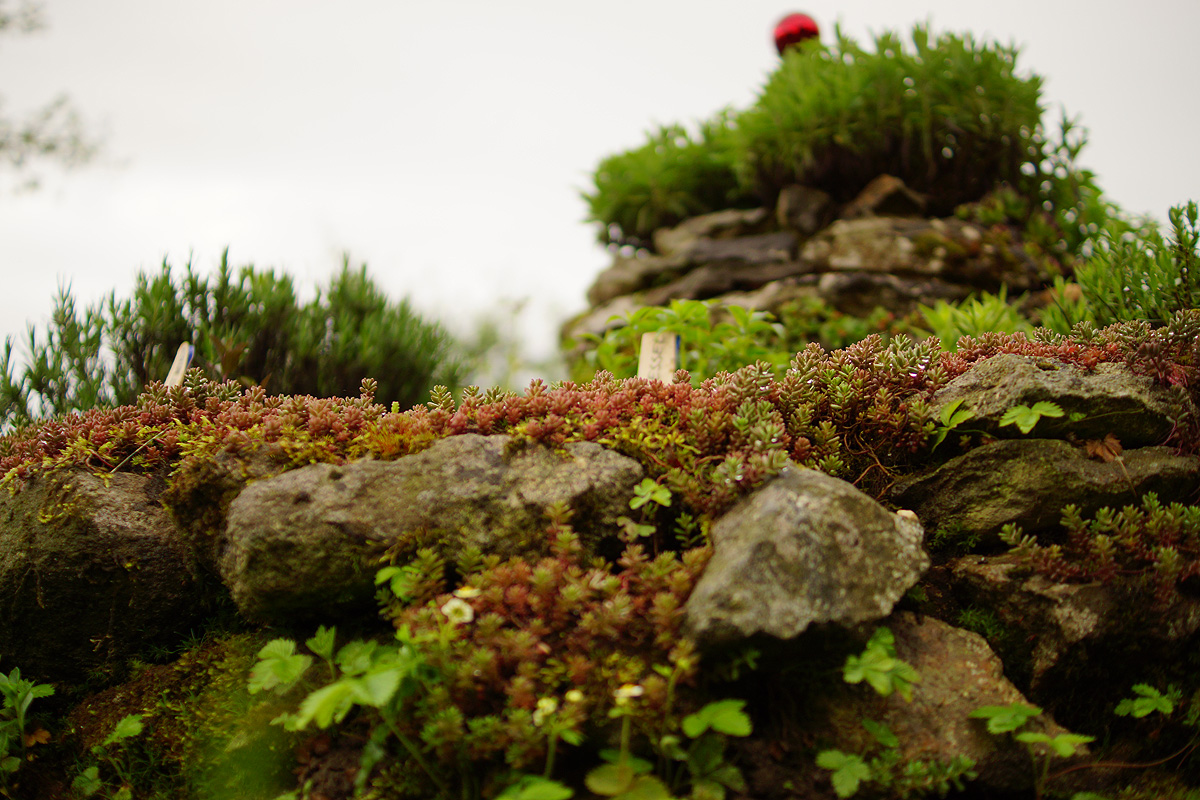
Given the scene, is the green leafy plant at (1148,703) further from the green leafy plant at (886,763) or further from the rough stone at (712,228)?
the rough stone at (712,228)

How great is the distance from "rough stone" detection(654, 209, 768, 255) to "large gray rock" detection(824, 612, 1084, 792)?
5.50 meters

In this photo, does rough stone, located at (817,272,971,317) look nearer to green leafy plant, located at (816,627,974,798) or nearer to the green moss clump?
the green moss clump

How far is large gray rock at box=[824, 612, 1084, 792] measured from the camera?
2154mm

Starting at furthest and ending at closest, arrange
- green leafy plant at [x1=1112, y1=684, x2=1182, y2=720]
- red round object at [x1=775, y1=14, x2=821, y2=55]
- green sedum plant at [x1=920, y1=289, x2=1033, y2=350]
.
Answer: red round object at [x1=775, y1=14, x2=821, y2=55]
green sedum plant at [x1=920, y1=289, x2=1033, y2=350]
green leafy plant at [x1=1112, y1=684, x2=1182, y2=720]

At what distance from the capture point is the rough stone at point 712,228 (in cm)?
730

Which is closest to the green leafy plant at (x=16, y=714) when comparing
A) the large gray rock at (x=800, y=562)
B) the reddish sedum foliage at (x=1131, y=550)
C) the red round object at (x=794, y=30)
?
the large gray rock at (x=800, y=562)

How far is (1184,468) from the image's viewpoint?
2.71 meters

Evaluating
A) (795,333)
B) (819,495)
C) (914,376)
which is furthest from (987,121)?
(819,495)

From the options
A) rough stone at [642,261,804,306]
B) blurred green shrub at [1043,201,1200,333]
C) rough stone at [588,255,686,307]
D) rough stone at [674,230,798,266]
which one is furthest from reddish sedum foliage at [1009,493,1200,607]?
rough stone at [588,255,686,307]

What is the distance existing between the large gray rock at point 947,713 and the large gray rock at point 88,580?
2898 mm

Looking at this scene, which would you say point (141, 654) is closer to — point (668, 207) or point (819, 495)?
point (819, 495)

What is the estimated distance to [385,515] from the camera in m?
2.55

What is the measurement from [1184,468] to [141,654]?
4.67 m

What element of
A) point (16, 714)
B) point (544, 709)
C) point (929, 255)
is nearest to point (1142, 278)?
point (929, 255)
